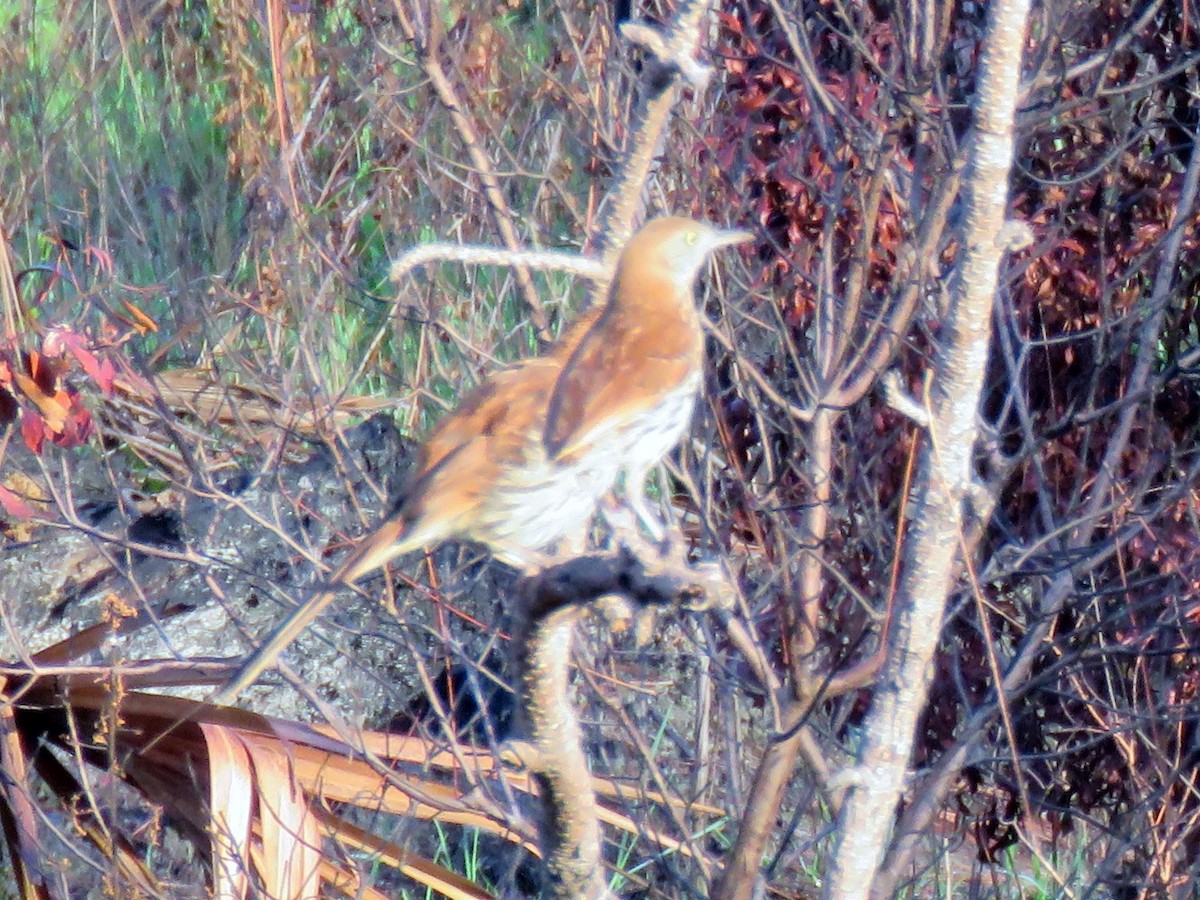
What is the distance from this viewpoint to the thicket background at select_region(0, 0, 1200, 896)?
333cm

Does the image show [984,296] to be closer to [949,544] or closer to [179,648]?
[949,544]

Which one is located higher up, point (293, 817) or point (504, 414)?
point (504, 414)

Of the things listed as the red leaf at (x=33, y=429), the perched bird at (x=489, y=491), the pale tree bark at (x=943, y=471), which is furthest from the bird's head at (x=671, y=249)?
the red leaf at (x=33, y=429)

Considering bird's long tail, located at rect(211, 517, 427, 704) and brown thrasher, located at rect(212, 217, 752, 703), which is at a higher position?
brown thrasher, located at rect(212, 217, 752, 703)

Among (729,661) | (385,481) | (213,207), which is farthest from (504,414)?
(213,207)

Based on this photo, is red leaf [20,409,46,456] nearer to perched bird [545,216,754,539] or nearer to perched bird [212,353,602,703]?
perched bird [212,353,602,703]

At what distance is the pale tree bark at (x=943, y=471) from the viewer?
8.24ft

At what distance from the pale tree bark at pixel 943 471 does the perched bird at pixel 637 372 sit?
1.35 ft

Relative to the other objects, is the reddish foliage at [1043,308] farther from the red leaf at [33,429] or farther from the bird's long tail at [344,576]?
the red leaf at [33,429]

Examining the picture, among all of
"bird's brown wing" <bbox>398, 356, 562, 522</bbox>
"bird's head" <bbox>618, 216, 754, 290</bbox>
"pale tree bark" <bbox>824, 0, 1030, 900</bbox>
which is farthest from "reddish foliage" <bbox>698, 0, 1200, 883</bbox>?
"bird's brown wing" <bbox>398, 356, 562, 522</bbox>

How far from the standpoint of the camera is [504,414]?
105 inches

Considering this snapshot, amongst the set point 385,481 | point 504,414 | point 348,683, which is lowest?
point 348,683

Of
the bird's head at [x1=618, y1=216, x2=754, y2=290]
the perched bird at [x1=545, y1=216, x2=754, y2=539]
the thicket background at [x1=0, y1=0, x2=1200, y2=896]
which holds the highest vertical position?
the bird's head at [x1=618, y1=216, x2=754, y2=290]

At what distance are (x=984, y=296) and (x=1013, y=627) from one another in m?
1.72
